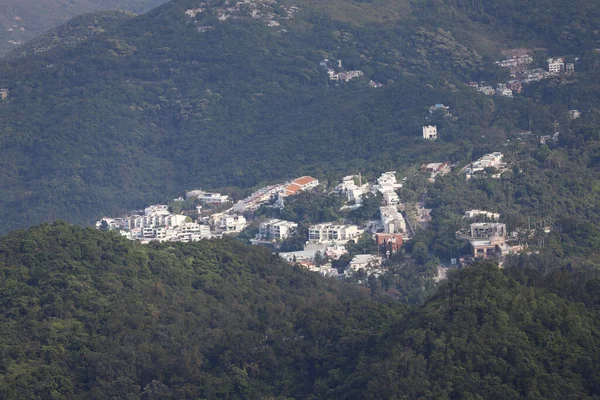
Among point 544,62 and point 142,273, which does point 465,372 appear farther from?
point 544,62

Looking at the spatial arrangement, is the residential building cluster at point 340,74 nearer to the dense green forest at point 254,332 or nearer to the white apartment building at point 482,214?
the white apartment building at point 482,214

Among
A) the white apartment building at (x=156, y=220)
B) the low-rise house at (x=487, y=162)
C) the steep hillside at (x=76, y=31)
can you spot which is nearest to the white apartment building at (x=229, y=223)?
the white apartment building at (x=156, y=220)

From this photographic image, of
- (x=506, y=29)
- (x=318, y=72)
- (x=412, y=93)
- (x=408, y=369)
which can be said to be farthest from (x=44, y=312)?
(x=506, y=29)

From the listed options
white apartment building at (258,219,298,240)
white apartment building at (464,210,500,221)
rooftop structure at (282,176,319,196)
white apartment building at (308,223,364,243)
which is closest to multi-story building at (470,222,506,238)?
white apartment building at (464,210,500,221)

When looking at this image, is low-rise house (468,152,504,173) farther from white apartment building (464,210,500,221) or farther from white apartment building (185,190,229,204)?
white apartment building (185,190,229,204)

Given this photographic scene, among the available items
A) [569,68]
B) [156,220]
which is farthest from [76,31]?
[156,220]
